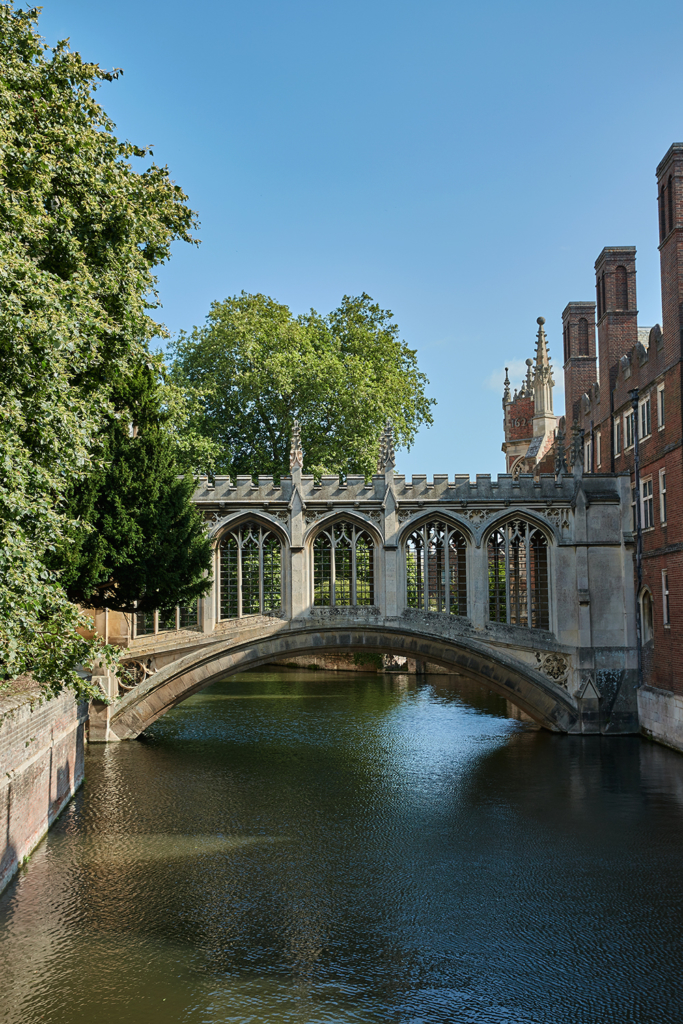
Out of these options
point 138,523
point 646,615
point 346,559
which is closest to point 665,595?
point 646,615

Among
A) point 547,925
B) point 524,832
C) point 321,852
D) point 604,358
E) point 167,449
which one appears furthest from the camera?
point 604,358

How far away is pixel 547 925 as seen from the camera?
1063 centimetres

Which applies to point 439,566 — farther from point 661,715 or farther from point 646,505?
point 661,715

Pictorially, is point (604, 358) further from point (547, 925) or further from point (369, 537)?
point (547, 925)

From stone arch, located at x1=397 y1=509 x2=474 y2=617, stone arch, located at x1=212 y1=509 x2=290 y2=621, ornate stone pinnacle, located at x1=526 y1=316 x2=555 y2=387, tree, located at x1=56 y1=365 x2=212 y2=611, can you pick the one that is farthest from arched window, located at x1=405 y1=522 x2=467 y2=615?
ornate stone pinnacle, located at x1=526 y1=316 x2=555 y2=387

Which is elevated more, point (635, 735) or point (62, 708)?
point (62, 708)

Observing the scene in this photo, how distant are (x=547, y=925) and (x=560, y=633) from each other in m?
13.5

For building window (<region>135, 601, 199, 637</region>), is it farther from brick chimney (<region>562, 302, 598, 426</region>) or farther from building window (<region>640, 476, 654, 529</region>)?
brick chimney (<region>562, 302, 598, 426</region>)

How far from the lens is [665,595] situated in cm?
2136

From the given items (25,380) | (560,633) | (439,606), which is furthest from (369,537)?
(25,380)

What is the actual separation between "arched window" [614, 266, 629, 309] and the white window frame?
17.1ft

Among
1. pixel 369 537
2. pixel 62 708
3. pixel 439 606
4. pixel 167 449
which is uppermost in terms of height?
pixel 167 449

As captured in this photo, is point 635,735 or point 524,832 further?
point 635,735

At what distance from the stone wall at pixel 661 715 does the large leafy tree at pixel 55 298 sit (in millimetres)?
13811
